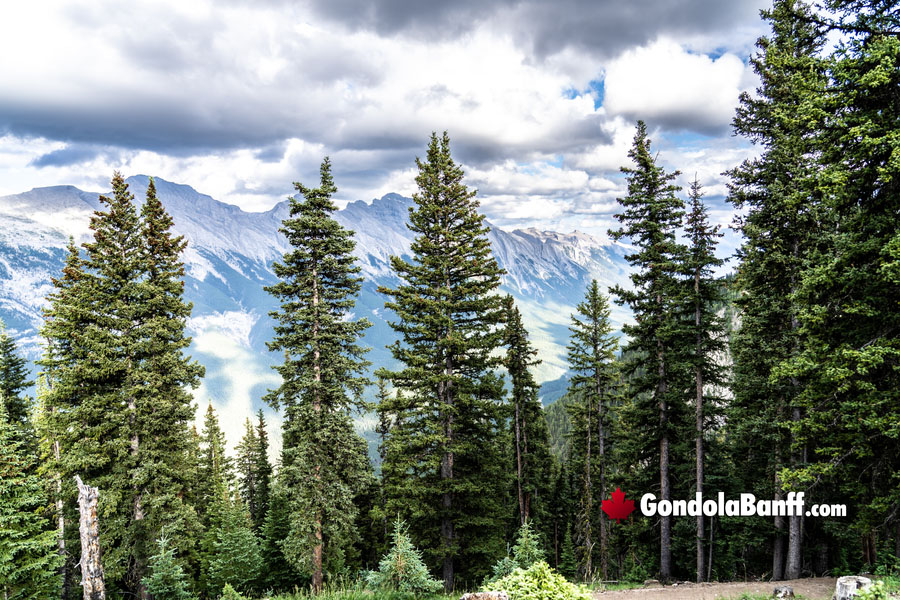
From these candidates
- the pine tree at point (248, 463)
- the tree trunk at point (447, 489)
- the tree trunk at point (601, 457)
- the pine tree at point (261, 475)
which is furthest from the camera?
the pine tree at point (248, 463)

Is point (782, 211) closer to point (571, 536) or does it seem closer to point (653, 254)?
point (653, 254)

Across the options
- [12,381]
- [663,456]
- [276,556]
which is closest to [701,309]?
[663,456]

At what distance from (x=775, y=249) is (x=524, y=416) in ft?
61.2

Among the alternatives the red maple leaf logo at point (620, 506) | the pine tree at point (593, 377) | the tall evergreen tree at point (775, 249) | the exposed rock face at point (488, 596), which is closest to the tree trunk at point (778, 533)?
the tall evergreen tree at point (775, 249)

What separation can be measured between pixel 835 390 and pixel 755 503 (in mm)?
11364

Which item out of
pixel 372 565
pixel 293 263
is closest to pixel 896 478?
pixel 293 263

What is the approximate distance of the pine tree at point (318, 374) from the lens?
1789cm

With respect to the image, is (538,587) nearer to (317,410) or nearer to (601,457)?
(317,410)

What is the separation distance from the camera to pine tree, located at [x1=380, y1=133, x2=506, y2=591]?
658 inches

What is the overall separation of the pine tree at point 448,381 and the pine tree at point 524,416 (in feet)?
27.2

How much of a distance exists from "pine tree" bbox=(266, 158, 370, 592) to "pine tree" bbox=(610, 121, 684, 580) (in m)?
12.1

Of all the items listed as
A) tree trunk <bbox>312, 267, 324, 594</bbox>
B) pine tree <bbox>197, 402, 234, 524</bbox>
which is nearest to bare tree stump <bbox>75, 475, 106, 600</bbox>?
tree trunk <bbox>312, 267, 324, 594</bbox>

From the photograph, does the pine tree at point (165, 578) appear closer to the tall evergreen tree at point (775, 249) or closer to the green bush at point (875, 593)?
the green bush at point (875, 593)

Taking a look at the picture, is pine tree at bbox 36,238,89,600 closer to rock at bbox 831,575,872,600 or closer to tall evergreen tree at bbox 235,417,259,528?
rock at bbox 831,575,872,600
